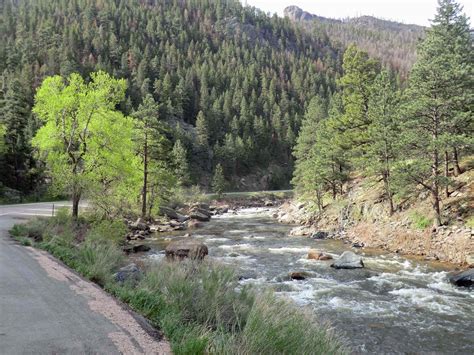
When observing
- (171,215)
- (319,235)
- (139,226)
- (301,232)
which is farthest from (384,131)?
(171,215)

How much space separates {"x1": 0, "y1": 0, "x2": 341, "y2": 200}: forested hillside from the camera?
101562 millimetres

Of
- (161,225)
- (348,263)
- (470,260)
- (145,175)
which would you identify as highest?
(145,175)

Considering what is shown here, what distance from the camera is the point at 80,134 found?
914 inches

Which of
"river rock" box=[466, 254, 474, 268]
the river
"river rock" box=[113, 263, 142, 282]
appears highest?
"river rock" box=[113, 263, 142, 282]

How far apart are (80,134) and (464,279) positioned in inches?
838

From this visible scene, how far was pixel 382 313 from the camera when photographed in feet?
43.5

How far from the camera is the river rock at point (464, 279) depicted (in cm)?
1609

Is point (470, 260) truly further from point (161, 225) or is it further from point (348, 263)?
point (161, 225)

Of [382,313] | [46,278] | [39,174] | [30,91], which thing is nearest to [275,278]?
[382,313]

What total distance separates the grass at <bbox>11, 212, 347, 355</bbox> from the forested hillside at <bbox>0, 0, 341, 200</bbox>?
5581 cm

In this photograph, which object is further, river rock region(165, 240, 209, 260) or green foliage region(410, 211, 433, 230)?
green foliage region(410, 211, 433, 230)

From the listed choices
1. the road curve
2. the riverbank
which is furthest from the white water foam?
the road curve

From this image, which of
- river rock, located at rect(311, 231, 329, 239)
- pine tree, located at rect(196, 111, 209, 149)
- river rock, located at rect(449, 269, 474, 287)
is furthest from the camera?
pine tree, located at rect(196, 111, 209, 149)

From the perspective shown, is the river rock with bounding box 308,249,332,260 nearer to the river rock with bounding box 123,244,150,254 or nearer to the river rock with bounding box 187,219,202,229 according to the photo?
the river rock with bounding box 123,244,150,254
